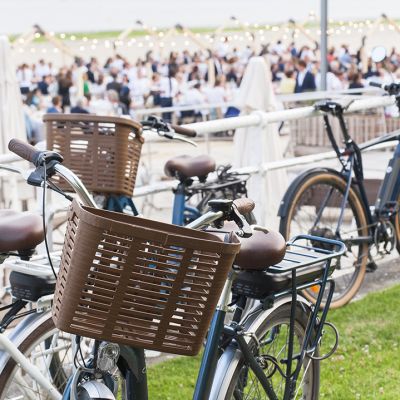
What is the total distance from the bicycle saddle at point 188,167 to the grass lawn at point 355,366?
3.06ft

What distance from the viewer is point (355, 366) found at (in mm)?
4680

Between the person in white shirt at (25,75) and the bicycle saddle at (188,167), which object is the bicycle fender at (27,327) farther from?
the person in white shirt at (25,75)

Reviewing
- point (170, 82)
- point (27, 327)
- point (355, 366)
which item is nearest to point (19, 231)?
point (27, 327)

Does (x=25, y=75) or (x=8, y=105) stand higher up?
(x=8, y=105)

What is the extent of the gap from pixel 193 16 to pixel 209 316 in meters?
29.2

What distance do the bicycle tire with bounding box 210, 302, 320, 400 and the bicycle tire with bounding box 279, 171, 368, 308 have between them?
1.77 metres

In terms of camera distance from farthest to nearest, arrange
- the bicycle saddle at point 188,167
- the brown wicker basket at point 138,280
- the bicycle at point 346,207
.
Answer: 1. the bicycle at point 346,207
2. the bicycle saddle at point 188,167
3. the brown wicker basket at point 138,280

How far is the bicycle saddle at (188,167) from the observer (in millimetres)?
4711

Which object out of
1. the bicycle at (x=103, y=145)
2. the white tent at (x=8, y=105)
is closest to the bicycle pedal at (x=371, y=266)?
the bicycle at (x=103, y=145)

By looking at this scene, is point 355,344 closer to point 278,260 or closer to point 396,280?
point 396,280

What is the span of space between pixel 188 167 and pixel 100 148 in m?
0.68

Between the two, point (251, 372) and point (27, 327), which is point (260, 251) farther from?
point (27, 327)

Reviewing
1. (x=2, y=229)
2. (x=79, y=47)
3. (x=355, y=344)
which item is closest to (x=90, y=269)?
(x=2, y=229)

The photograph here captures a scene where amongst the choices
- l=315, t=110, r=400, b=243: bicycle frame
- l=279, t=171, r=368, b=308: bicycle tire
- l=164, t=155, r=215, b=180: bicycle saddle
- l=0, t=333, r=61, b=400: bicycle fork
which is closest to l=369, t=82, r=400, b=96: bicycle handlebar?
l=315, t=110, r=400, b=243: bicycle frame
